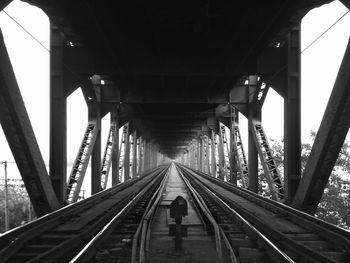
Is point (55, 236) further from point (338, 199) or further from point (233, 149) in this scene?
point (338, 199)

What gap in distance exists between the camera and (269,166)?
12.1 metres

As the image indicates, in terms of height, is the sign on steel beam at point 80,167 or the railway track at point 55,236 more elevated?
the sign on steel beam at point 80,167

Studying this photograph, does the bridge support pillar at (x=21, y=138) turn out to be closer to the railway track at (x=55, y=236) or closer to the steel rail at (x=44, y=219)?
the steel rail at (x=44, y=219)

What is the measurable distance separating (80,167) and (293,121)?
6532 millimetres

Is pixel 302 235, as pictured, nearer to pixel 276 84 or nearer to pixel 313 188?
pixel 313 188

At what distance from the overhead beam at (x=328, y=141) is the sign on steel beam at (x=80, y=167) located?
644cm

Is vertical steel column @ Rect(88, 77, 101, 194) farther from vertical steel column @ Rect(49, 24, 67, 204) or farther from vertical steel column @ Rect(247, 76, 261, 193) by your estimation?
vertical steel column @ Rect(247, 76, 261, 193)

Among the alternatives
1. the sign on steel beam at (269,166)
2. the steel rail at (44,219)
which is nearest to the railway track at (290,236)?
the sign on steel beam at (269,166)

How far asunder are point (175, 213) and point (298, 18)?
19.9 feet

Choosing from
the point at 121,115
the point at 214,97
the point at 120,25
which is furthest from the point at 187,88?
the point at 120,25

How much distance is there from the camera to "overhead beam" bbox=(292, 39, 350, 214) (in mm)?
6893

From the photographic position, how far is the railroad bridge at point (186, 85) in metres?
6.18

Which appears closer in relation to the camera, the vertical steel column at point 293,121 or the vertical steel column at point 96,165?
the vertical steel column at point 293,121

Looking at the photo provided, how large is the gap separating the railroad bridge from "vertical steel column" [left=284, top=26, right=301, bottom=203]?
3cm
